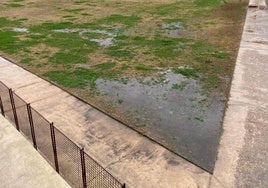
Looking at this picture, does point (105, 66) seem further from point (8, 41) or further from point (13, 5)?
point (13, 5)

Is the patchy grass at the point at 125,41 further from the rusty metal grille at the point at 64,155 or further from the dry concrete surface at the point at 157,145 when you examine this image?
the rusty metal grille at the point at 64,155

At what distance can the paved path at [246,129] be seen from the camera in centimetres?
579

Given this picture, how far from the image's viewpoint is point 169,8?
21.0 meters

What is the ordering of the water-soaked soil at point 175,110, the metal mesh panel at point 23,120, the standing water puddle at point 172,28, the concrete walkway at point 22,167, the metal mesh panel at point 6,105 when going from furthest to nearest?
the standing water puddle at point 172,28 < the metal mesh panel at point 6,105 < the metal mesh panel at point 23,120 < the water-soaked soil at point 175,110 < the concrete walkway at point 22,167

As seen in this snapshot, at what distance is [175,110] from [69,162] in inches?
129

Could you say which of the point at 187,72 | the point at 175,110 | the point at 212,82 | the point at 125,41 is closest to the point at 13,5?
the point at 125,41

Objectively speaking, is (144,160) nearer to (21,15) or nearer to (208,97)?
(208,97)

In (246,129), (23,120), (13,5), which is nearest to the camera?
(246,129)

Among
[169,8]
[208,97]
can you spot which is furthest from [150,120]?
[169,8]

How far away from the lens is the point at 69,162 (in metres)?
6.14

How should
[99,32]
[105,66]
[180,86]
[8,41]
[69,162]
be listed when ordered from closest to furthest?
1. [69,162]
2. [180,86]
3. [105,66]
4. [8,41]
5. [99,32]

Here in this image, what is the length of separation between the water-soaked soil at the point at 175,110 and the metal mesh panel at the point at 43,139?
200 centimetres

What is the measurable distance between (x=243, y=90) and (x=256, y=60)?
114 inches

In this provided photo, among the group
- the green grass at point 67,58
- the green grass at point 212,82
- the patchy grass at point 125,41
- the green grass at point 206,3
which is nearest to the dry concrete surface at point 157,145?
the green grass at point 212,82
